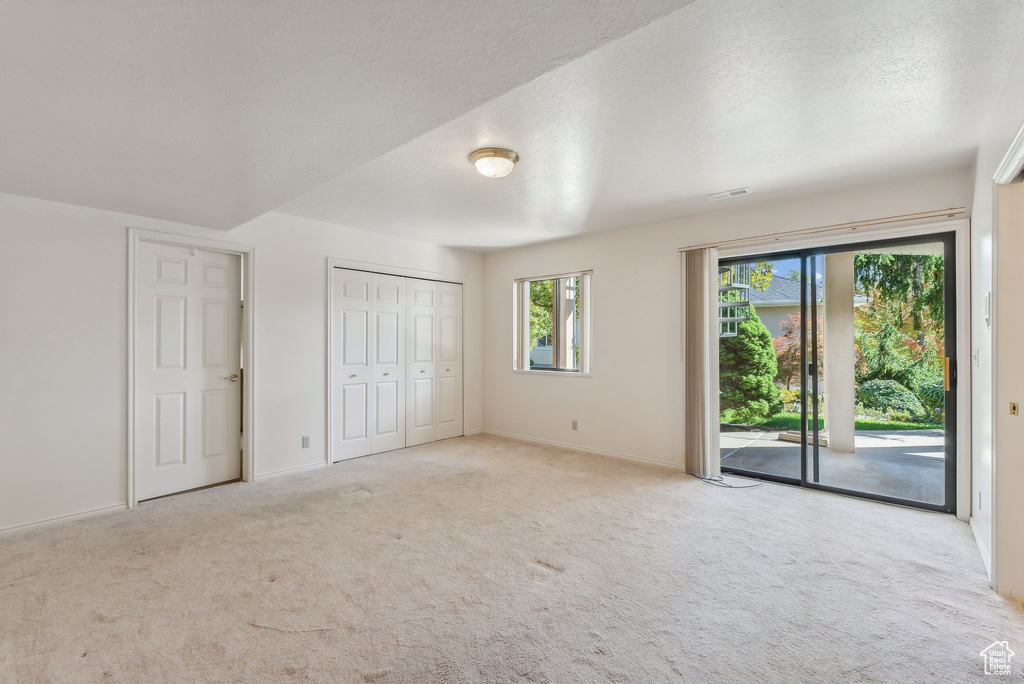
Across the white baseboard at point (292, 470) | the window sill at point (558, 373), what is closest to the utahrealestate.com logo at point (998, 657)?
the window sill at point (558, 373)

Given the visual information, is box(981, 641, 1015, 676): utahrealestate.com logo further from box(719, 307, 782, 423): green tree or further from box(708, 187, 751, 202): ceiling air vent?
box(708, 187, 751, 202): ceiling air vent

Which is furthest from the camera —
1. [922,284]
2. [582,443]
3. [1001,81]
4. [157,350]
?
[582,443]

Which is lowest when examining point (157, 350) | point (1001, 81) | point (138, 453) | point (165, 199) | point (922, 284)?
point (138, 453)

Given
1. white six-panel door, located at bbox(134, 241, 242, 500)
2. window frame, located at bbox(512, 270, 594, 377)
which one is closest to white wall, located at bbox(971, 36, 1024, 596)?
window frame, located at bbox(512, 270, 594, 377)

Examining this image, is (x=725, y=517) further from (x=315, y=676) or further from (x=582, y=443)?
(x=315, y=676)

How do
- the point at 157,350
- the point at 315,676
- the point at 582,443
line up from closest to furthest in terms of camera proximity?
1. the point at 315,676
2. the point at 157,350
3. the point at 582,443

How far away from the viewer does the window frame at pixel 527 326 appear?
5.28 meters

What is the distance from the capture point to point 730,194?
3777mm

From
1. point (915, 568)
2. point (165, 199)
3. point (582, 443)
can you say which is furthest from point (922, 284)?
point (165, 199)

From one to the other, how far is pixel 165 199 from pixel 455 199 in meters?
2.00

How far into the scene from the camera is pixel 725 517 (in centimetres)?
330

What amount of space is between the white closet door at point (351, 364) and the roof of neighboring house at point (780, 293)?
387cm

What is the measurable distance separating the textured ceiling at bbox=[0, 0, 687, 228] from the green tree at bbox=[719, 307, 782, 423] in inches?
140

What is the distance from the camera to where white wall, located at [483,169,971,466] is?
4.04 m
